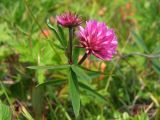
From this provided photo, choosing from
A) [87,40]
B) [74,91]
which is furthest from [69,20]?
[74,91]

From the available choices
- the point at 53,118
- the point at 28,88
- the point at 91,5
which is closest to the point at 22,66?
the point at 28,88

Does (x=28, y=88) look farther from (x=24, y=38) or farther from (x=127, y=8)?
(x=127, y=8)

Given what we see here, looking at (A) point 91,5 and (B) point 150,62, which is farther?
(A) point 91,5

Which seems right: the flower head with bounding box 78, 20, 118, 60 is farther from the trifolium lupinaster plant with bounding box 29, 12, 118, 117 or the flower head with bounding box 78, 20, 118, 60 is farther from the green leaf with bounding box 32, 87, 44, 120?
the green leaf with bounding box 32, 87, 44, 120

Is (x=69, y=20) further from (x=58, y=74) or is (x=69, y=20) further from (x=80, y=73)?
(x=58, y=74)

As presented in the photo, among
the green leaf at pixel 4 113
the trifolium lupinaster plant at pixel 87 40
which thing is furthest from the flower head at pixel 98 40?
the green leaf at pixel 4 113

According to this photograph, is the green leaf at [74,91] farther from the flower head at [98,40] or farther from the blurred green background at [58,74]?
the blurred green background at [58,74]
